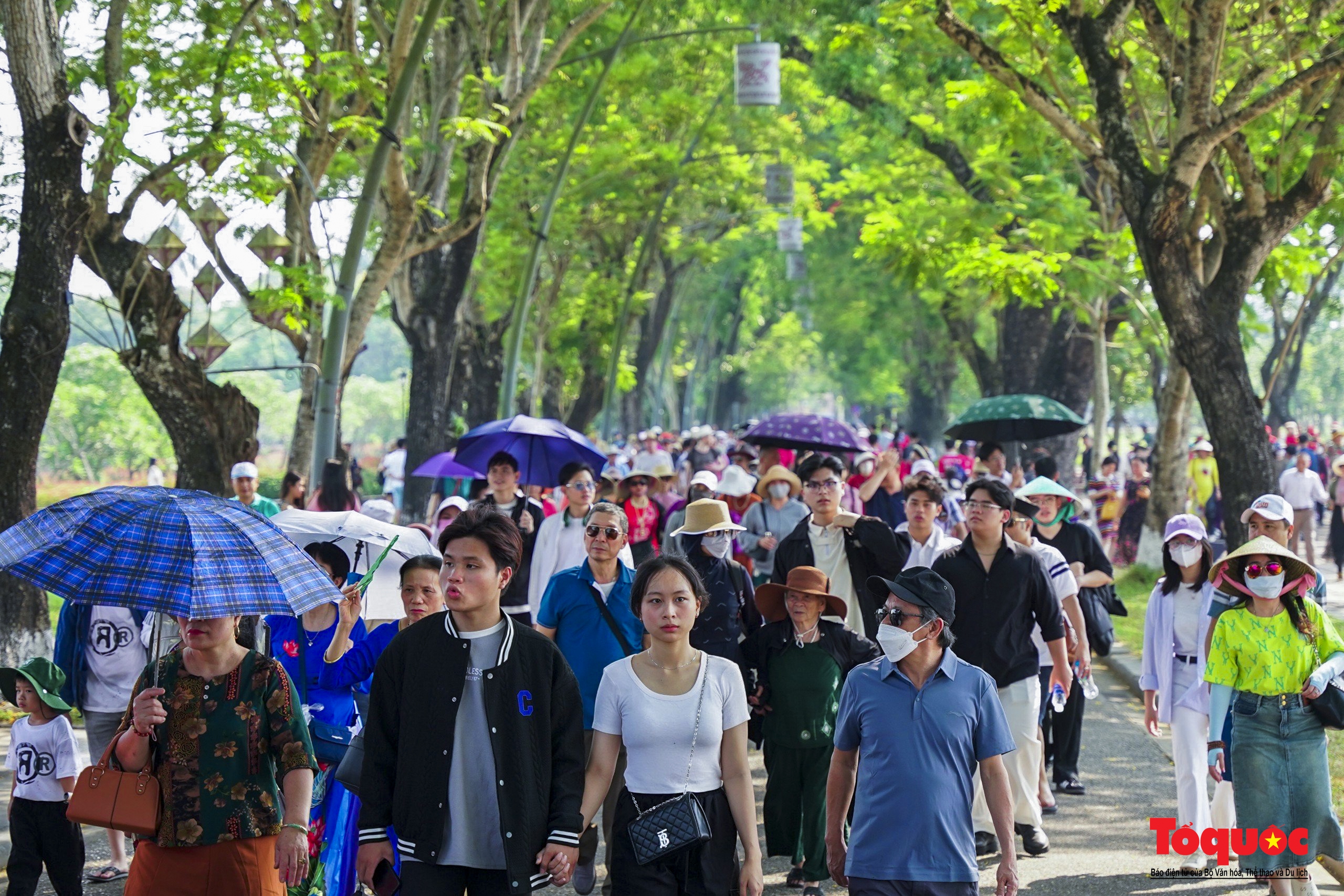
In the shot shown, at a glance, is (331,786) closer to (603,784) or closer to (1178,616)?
(603,784)

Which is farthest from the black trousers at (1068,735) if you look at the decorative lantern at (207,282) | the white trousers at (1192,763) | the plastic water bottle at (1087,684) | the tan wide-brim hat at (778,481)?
the decorative lantern at (207,282)

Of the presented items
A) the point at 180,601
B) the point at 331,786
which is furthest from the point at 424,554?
the point at 180,601

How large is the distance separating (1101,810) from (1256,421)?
5.47m

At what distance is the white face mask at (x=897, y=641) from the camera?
4793 millimetres

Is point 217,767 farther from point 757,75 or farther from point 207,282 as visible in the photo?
point 757,75

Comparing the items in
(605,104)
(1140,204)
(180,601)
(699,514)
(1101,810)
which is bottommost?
Result: (1101,810)

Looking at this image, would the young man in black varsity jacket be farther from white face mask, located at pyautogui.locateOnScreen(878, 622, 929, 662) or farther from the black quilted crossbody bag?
white face mask, located at pyautogui.locateOnScreen(878, 622, 929, 662)

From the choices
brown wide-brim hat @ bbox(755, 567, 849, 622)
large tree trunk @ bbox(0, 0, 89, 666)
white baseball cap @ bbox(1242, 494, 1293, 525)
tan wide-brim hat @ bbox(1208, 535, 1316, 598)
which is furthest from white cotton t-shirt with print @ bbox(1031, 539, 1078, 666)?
large tree trunk @ bbox(0, 0, 89, 666)

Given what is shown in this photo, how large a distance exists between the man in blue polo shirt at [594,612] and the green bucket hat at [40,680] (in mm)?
2054

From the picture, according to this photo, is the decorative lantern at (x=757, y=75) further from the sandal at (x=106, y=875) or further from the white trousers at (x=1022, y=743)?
the sandal at (x=106, y=875)

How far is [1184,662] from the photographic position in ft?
23.9

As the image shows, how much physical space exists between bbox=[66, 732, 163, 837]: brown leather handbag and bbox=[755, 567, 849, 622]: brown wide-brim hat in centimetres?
318

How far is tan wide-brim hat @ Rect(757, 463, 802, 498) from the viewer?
Answer: 10453mm

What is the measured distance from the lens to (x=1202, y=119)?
1208cm
